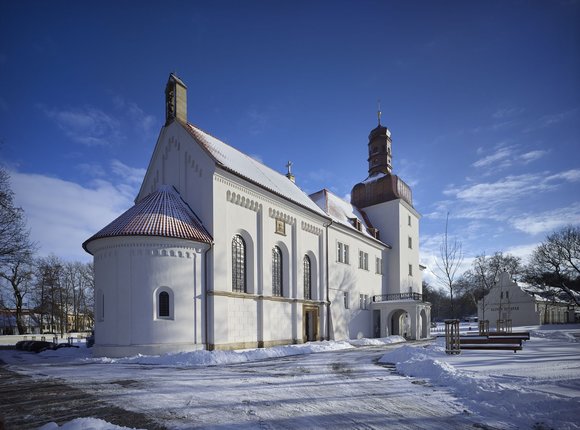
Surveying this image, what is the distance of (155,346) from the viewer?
18016mm

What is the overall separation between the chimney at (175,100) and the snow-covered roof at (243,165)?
3.18 ft

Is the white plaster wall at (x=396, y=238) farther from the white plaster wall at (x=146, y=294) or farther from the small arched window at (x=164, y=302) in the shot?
the small arched window at (x=164, y=302)

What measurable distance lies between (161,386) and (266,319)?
13.4 meters

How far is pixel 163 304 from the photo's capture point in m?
18.8

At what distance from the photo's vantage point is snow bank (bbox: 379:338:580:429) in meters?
6.29

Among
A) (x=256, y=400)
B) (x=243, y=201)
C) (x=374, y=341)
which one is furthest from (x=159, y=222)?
(x=374, y=341)

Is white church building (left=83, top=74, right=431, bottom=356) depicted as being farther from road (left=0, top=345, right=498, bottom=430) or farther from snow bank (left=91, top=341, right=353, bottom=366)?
road (left=0, top=345, right=498, bottom=430)

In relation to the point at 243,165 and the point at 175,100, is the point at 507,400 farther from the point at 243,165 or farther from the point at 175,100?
the point at 175,100

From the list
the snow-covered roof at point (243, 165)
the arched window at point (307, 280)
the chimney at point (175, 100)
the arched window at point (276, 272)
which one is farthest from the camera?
the arched window at point (307, 280)

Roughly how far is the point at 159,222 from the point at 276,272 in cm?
893

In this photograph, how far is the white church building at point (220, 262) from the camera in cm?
1859

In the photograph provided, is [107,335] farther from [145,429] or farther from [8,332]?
[8,332]

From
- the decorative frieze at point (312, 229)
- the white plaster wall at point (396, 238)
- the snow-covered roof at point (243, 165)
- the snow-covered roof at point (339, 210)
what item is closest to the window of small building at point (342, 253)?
the snow-covered roof at point (339, 210)

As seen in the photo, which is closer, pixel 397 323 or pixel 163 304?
pixel 163 304
